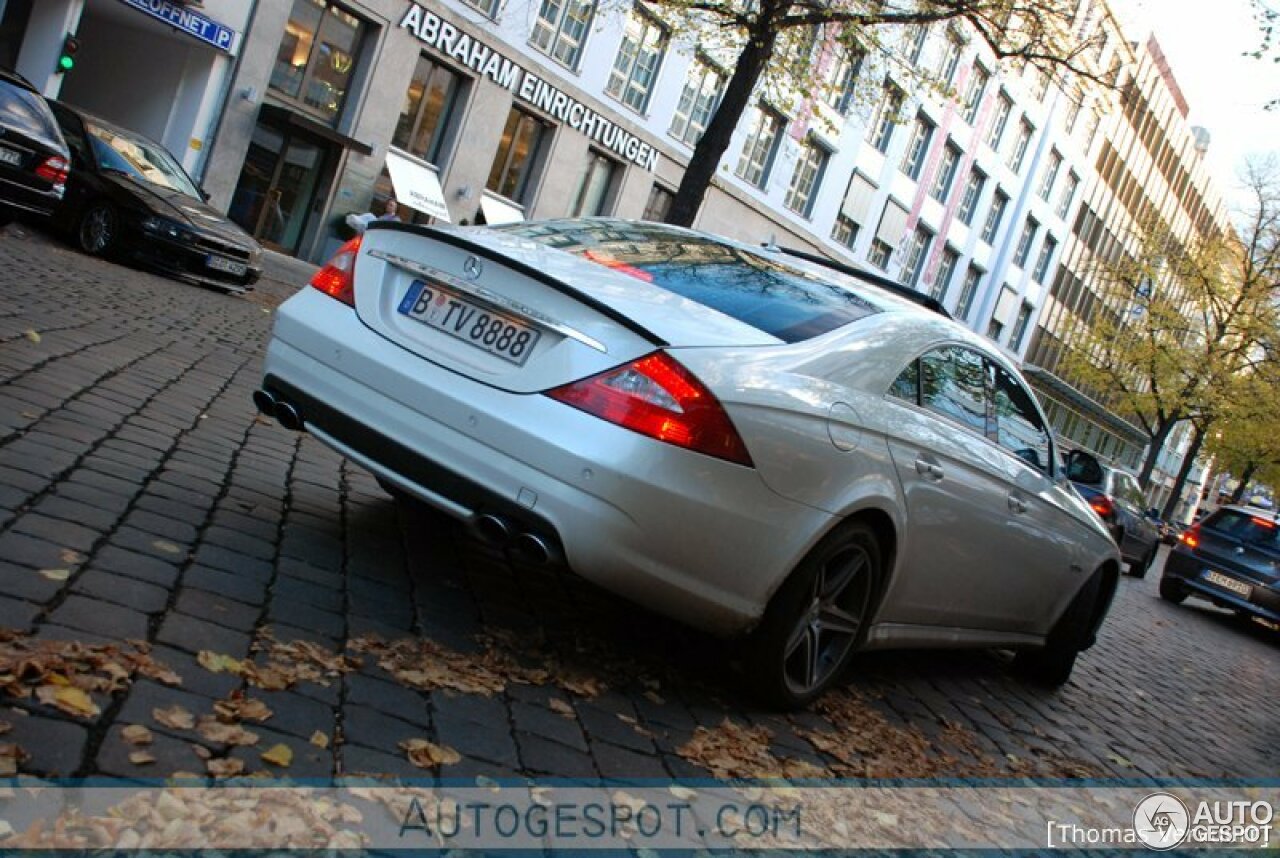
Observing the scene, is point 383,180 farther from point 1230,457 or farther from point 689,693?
point 1230,457

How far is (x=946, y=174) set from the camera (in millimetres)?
47000

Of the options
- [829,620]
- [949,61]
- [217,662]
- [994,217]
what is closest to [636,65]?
[949,61]

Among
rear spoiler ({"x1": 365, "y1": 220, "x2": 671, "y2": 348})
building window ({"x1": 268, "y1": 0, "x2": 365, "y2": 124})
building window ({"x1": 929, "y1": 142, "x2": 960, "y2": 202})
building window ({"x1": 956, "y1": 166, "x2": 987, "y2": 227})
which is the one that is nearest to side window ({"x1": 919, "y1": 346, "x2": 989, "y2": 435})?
rear spoiler ({"x1": 365, "y1": 220, "x2": 671, "y2": 348})

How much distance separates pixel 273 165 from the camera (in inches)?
950

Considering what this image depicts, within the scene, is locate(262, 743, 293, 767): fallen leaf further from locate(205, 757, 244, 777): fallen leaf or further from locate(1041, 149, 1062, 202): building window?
locate(1041, 149, 1062, 202): building window

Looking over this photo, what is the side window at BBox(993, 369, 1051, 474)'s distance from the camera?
545 centimetres

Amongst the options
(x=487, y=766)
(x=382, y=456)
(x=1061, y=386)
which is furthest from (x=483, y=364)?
(x=1061, y=386)

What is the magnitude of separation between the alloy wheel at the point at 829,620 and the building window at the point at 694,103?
95.4ft

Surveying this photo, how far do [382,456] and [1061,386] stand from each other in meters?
59.8

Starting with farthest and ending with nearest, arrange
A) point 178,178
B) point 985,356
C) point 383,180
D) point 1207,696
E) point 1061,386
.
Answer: point 1061,386 → point 383,180 → point 178,178 → point 1207,696 → point 985,356

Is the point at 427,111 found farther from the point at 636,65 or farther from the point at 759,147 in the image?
the point at 759,147

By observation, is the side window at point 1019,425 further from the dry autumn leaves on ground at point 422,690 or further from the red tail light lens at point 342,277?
the red tail light lens at point 342,277

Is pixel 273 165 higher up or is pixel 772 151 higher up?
pixel 772 151

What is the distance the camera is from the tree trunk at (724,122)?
15.7 meters
